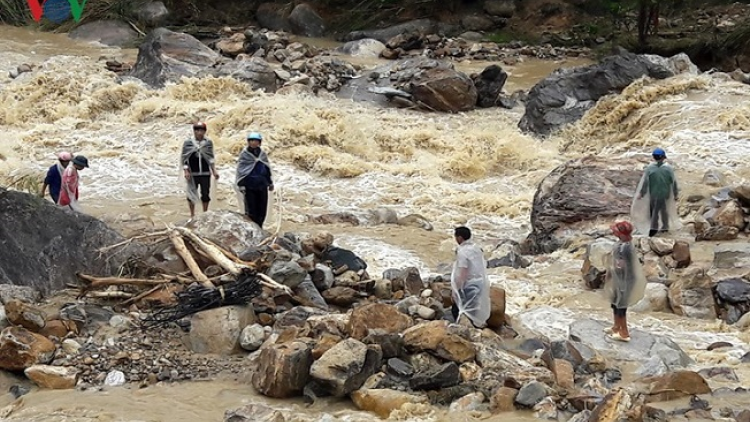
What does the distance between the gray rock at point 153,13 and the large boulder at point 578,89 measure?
13300 millimetres

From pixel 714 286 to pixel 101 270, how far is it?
519cm

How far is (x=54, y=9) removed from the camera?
2617cm

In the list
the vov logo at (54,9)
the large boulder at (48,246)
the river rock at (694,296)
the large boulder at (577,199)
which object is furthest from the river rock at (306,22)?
the river rock at (694,296)

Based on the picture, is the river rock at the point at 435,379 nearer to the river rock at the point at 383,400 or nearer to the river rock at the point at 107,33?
the river rock at the point at 383,400

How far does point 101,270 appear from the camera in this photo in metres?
7.58

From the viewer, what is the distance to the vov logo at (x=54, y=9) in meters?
25.6

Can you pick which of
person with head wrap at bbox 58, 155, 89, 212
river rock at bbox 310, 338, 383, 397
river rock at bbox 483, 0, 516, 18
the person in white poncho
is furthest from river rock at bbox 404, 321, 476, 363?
river rock at bbox 483, 0, 516, 18

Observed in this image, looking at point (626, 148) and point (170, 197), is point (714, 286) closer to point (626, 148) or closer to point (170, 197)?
point (626, 148)

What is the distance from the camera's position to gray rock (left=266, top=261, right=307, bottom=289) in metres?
7.41

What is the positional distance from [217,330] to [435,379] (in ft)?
5.61

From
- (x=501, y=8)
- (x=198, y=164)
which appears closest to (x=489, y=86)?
(x=501, y=8)

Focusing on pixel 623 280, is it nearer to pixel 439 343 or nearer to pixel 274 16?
pixel 439 343

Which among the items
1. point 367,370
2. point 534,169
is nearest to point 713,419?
point 367,370

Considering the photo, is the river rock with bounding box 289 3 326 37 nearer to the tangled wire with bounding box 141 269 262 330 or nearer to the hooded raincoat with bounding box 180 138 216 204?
the hooded raincoat with bounding box 180 138 216 204
